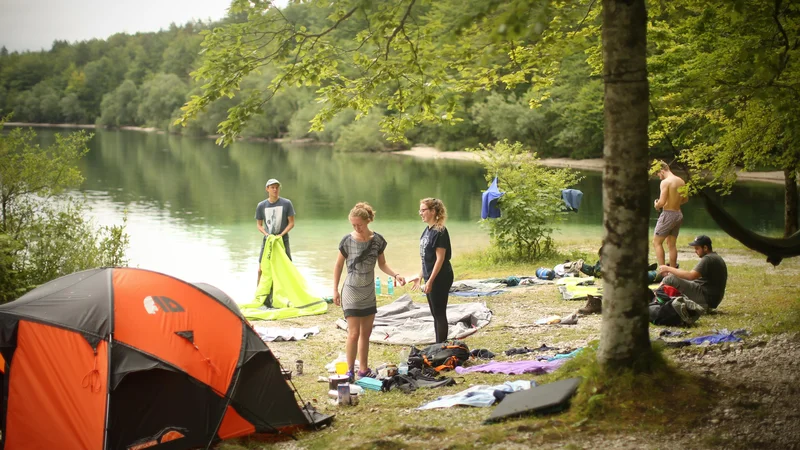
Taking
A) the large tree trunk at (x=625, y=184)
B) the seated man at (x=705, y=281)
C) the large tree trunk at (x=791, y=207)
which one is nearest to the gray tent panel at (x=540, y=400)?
the large tree trunk at (x=625, y=184)

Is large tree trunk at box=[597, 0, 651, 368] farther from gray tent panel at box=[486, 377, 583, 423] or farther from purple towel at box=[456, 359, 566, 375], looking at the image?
purple towel at box=[456, 359, 566, 375]

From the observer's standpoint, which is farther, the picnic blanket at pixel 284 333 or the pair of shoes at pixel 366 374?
the picnic blanket at pixel 284 333

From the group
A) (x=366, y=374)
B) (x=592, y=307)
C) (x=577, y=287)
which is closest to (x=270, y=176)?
(x=577, y=287)

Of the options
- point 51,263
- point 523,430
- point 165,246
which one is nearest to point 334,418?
point 523,430

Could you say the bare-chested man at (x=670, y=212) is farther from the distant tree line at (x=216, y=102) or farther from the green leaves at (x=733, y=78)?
the distant tree line at (x=216, y=102)

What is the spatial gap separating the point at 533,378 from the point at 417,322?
326 cm

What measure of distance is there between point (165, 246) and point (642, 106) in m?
17.8

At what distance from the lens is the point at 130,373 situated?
5.77 metres

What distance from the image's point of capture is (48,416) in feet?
19.2

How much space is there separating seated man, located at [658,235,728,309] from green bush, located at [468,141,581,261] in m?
6.62

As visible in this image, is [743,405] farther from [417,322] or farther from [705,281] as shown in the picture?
[417,322]

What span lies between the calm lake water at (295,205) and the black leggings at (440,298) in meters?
6.75

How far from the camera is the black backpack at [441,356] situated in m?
7.56

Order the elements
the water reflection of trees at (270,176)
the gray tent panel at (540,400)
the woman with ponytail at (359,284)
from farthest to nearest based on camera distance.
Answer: the water reflection of trees at (270,176) < the woman with ponytail at (359,284) < the gray tent panel at (540,400)
